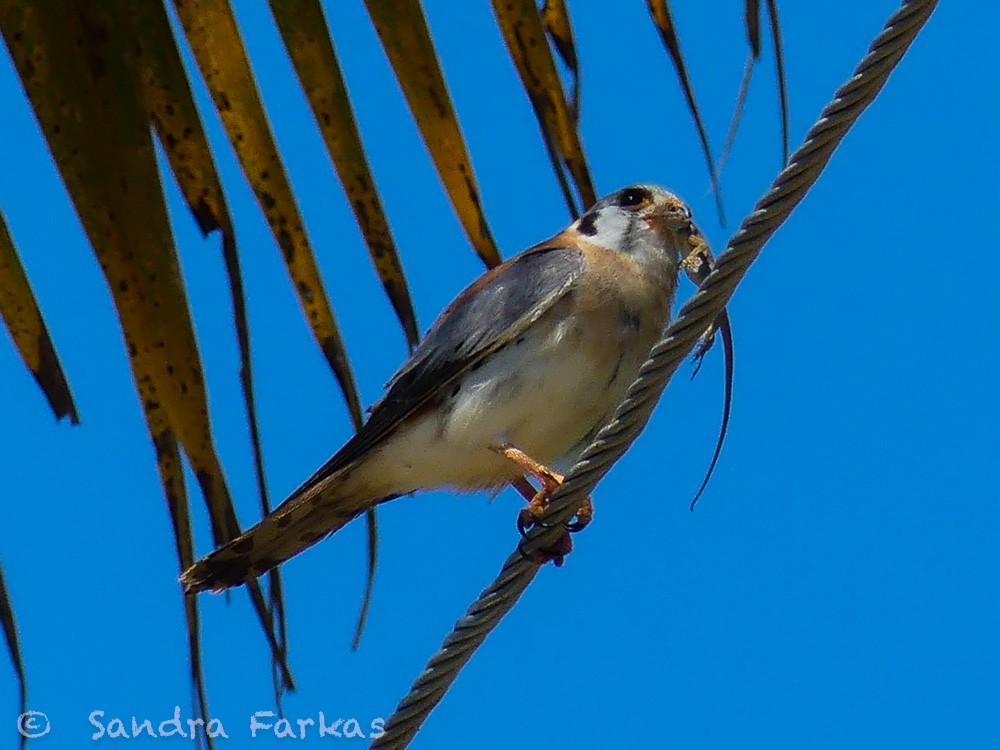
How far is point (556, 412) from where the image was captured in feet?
14.0

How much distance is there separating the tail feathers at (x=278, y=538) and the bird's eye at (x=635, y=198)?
1300mm

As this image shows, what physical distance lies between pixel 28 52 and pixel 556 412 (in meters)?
2.11

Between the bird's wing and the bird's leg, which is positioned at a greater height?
the bird's wing

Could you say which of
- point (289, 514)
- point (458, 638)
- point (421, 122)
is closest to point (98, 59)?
point (421, 122)

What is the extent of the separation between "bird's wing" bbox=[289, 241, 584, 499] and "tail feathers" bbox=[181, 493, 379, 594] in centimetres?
7

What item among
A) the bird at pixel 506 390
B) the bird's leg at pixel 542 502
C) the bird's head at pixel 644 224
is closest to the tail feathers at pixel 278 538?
the bird at pixel 506 390

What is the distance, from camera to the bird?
4250mm

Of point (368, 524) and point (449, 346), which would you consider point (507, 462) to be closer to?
point (449, 346)

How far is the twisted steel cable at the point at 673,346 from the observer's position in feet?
7.69

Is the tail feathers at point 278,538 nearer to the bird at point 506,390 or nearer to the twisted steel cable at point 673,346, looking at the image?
the bird at point 506,390

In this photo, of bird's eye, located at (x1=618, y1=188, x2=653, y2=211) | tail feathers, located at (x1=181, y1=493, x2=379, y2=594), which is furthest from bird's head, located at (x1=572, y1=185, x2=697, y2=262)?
tail feathers, located at (x1=181, y1=493, x2=379, y2=594)

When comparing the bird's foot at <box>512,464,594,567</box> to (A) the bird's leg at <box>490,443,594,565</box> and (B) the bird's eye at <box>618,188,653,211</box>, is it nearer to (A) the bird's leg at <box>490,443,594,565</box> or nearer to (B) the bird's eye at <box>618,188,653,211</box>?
(A) the bird's leg at <box>490,443,594,565</box>

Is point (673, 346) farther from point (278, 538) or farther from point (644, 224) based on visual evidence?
Result: point (644, 224)

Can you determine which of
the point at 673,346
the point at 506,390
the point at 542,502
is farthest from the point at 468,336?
the point at 673,346
